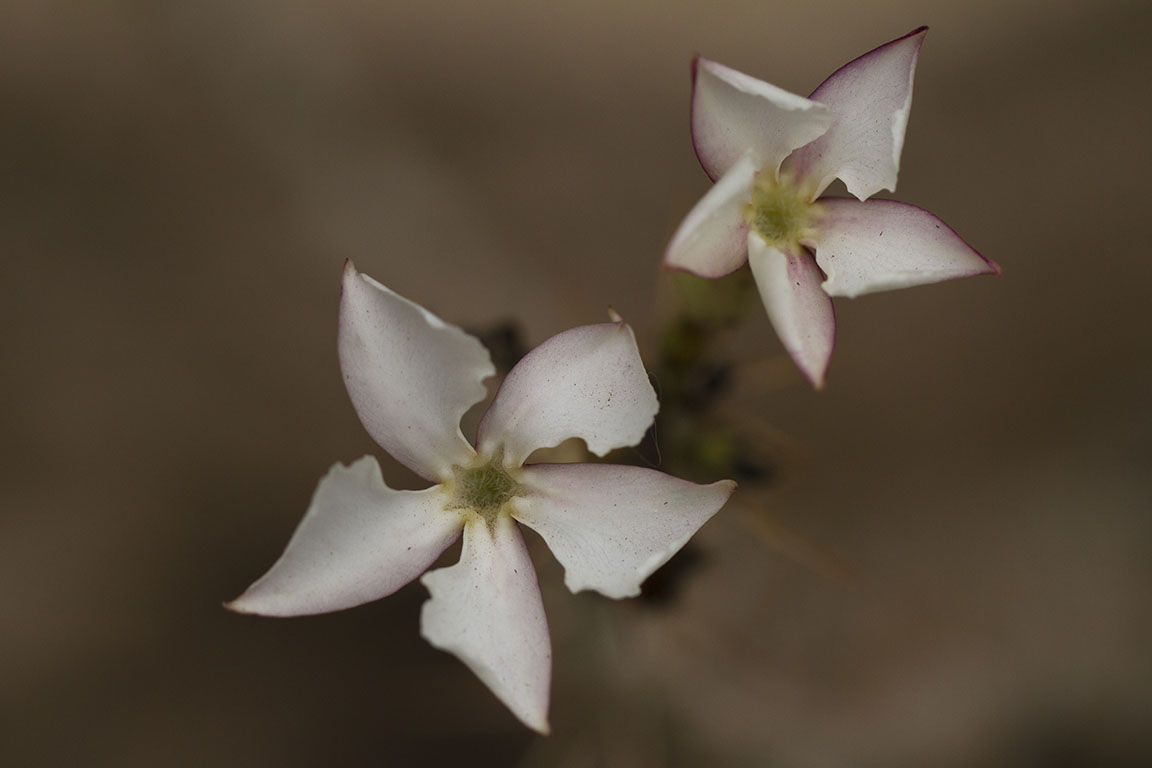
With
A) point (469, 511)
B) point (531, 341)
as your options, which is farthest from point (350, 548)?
point (531, 341)

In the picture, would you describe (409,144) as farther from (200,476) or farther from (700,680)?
(700,680)

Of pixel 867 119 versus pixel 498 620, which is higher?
pixel 867 119

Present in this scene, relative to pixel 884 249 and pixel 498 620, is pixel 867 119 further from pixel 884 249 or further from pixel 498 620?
pixel 498 620

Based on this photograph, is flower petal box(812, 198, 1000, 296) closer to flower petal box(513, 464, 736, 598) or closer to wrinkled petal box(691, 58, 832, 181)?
wrinkled petal box(691, 58, 832, 181)

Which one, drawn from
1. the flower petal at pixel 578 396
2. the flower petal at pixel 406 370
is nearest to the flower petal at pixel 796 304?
the flower petal at pixel 578 396

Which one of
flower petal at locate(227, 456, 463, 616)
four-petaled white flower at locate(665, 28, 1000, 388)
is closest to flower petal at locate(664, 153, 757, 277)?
four-petaled white flower at locate(665, 28, 1000, 388)

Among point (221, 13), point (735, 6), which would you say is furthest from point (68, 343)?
point (735, 6)
